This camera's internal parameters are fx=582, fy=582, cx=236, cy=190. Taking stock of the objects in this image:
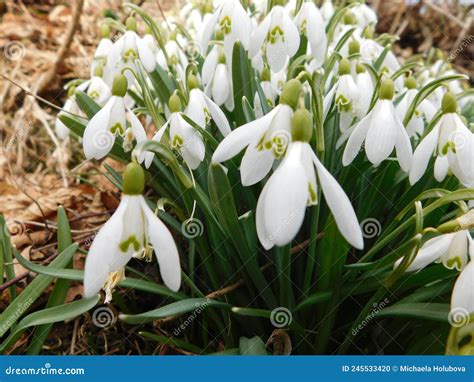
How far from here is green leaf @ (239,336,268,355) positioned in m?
1.21

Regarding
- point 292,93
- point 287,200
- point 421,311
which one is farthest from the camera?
point 421,311

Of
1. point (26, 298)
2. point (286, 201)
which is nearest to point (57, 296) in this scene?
point (26, 298)

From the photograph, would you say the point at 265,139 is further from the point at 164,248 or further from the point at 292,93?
the point at 164,248

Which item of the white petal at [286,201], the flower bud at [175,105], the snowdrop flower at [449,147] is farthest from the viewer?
the flower bud at [175,105]

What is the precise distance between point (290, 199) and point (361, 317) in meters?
0.46

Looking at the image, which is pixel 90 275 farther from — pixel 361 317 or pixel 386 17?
pixel 386 17

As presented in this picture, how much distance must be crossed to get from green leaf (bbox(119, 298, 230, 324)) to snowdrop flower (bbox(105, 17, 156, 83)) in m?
0.65

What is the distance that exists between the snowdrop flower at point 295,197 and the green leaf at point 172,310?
0.30 meters

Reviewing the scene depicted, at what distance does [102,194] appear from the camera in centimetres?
188

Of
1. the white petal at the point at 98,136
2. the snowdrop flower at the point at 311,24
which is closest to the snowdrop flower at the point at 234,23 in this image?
the snowdrop flower at the point at 311,24

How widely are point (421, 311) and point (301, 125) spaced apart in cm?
48

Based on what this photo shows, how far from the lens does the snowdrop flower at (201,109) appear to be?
4.34 ft

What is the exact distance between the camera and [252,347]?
1.22 meters

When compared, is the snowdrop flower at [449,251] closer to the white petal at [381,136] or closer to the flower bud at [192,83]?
the white petal at [381,136]
